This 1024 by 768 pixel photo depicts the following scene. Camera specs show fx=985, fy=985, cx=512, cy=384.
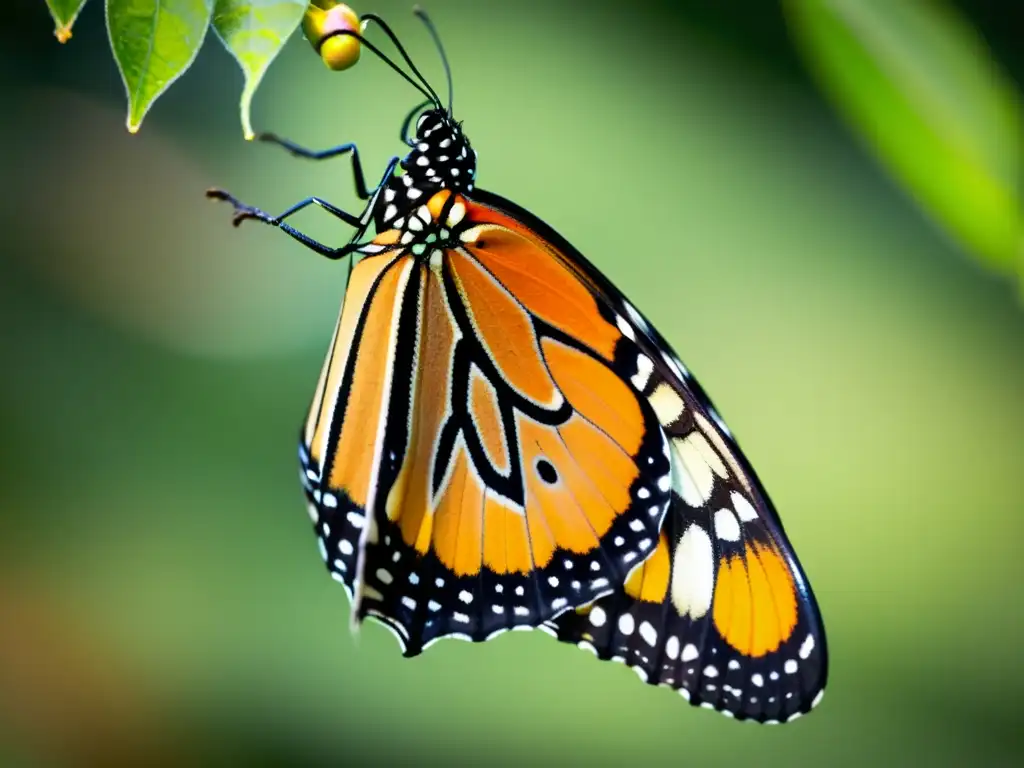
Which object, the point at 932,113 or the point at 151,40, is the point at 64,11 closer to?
the point at 151,40

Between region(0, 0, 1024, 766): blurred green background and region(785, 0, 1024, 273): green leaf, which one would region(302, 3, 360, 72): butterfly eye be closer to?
region(785, 0, 1024, 273): green leaf

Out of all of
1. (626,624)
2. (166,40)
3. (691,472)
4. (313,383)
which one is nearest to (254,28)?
(166,40)

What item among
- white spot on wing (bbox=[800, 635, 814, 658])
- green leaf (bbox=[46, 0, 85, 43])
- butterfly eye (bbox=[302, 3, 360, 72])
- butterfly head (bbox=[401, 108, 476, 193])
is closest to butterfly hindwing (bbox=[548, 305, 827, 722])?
white spot on wing (bbox=[800, 635, 814, 658])

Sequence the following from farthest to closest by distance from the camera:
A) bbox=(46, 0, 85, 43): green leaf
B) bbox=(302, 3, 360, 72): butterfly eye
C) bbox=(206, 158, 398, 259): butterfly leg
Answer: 1. bbox=(206, 158, 398, 259): butterfly leg
2. bbox=(302, 3, 360, 72): butterfly eye
3. bbox=(46, 0, 85, 43): green leaf

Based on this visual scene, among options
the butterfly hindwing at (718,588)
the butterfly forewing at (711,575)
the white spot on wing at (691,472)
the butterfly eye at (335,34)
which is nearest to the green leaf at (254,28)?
the butterfly eye at (335,34)

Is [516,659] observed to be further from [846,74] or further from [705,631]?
[846,74]

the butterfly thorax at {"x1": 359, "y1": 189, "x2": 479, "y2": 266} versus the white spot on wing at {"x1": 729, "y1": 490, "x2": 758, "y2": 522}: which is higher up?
the butterfly thorax at {"x1": 359, "y1": 189, "x2": 479, "y2": 266}

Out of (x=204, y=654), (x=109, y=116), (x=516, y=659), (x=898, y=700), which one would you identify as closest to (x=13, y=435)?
(x=204, y=654)
